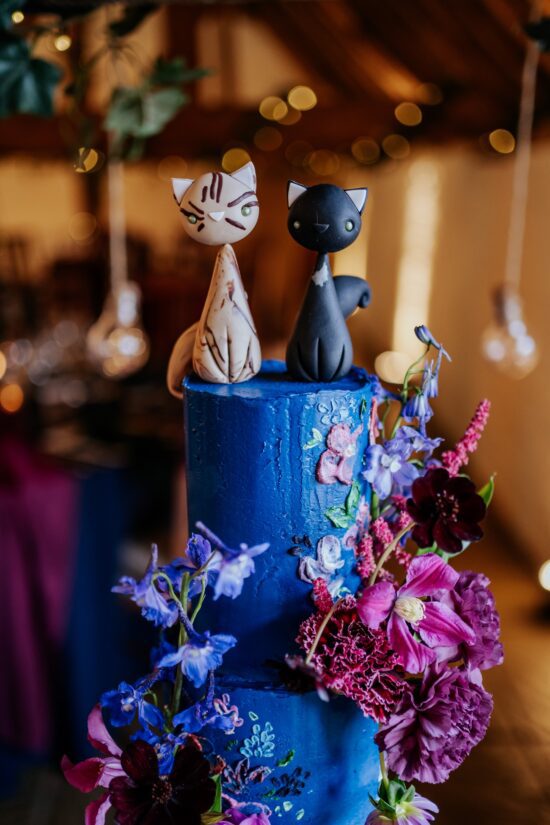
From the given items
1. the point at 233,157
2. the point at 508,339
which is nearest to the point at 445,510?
the point at 508,339

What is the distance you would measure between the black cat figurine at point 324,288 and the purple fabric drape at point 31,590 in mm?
1239

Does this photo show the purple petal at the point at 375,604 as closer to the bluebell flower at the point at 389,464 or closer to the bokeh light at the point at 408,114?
the bluebell flower at the point at 389,464

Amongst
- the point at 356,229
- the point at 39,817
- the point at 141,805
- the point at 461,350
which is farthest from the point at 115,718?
the point at 461,350

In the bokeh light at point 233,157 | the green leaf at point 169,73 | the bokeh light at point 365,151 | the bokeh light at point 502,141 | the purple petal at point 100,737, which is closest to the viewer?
the purple petal at point 100,737

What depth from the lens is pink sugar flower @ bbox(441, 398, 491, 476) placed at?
603 millimetres

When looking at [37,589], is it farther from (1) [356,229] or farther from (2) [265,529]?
(1) [356,229]

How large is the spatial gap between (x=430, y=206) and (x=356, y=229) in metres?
4.63

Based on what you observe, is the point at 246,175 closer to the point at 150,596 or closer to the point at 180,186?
the point at 180,186

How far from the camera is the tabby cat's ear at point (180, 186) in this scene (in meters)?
0.62

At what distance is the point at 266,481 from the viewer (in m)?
0.62

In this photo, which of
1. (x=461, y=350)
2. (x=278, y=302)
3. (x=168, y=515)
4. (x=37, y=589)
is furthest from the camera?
(x=278, y=302)

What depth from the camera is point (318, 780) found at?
25.7 inches

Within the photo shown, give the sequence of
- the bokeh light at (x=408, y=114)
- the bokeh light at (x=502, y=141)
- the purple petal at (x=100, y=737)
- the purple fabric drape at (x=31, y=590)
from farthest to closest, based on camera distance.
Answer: the bokeh light at (x=408, y=114) → the bokeh light at (x=502, y=141) → the purple fabric drape at (x=31, y=590) → the purple petal at (x=100, y=737)

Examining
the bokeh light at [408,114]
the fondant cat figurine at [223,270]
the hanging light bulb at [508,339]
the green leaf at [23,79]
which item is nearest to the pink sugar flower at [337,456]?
the fondant cat figurine at [223,270]
